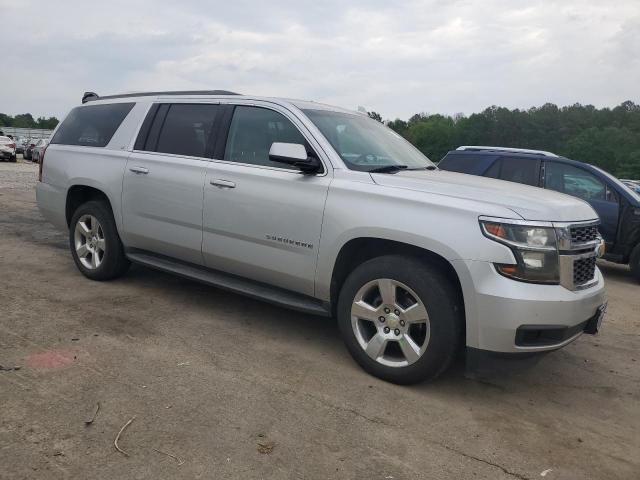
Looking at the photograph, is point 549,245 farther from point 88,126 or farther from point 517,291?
point 88,126

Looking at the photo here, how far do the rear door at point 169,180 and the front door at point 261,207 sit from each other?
182 millimetres

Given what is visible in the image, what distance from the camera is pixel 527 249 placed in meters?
3.24

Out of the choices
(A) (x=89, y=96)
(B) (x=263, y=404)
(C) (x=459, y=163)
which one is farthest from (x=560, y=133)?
(B) (x=263, y=404)

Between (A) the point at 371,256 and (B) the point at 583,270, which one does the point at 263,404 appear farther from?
(B) the point at 583,270

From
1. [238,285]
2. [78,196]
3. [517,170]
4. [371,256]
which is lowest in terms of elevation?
[238,285]

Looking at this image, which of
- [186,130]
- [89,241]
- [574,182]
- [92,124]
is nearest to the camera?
[186,130]

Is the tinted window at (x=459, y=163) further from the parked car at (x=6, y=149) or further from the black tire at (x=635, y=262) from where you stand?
the parked car at (x=6, y=149)

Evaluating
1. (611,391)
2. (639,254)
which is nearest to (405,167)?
(611,391)

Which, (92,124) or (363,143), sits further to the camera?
(92,124)

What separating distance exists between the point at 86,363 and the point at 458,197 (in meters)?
2.62

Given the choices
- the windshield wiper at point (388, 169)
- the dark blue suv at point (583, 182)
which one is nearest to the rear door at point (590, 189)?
the dark blue suv at point (583, 182)

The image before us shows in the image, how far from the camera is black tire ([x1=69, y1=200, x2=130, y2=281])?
5.39 metres

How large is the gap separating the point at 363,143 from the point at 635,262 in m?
5.44

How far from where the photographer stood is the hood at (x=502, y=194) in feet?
11.0
